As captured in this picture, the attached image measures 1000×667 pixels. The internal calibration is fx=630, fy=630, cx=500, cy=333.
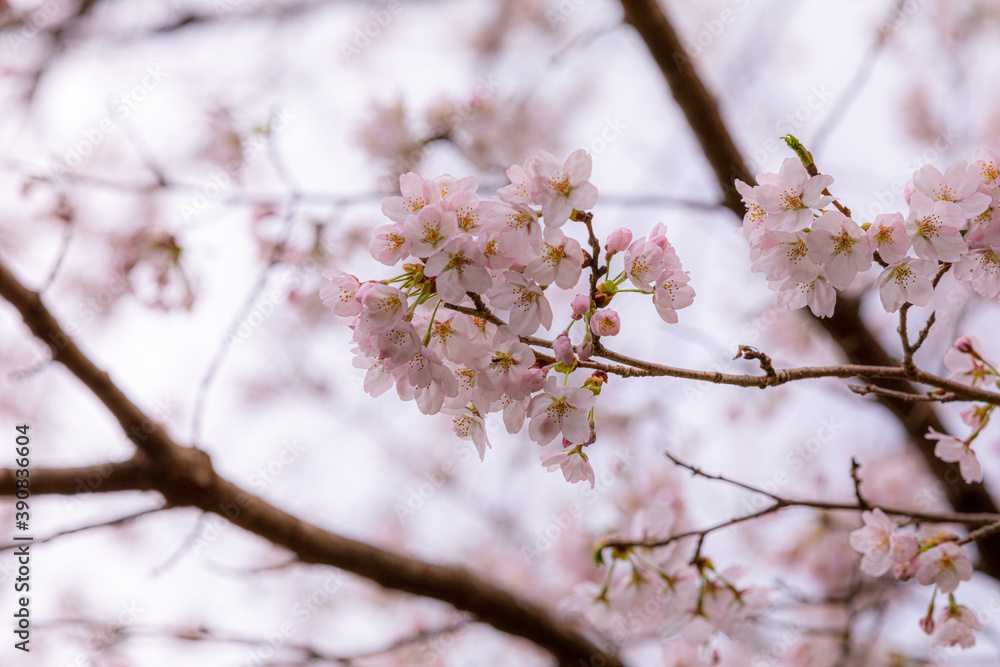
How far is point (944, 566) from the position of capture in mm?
1225

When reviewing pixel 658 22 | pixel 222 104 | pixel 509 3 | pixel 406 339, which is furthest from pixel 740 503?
pixel 509 3

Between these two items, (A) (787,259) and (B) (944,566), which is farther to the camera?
(B) (944,566)

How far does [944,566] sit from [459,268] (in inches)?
44.5

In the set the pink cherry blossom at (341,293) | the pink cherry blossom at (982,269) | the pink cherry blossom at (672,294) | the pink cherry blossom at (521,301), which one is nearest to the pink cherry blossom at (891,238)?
the pink cherry blossom at (982,269)

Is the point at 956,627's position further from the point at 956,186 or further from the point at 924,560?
the point at 956,186

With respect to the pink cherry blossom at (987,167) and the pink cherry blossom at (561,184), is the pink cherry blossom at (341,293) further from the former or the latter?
the pink cherry blossom at (987,167)

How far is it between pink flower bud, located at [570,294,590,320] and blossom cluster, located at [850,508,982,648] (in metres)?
0.78

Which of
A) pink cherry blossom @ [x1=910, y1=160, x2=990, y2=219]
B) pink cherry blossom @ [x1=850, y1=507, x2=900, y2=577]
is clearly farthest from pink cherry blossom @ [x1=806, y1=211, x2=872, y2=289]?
pink cherry blossom @ [x1=850, y1=507, x2=900, y2=577]

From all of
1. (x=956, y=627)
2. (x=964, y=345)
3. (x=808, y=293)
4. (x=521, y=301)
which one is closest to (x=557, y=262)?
(x=521, y=301)

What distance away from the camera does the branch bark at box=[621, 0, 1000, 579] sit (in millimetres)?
1980

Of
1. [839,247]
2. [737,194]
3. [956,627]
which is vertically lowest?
[956,627]

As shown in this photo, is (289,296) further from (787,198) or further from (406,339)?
(787,198)

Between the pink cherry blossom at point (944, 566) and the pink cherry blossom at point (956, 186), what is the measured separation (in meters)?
0.68

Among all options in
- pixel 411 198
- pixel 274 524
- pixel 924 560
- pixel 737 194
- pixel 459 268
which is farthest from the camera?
pixel 737 194
